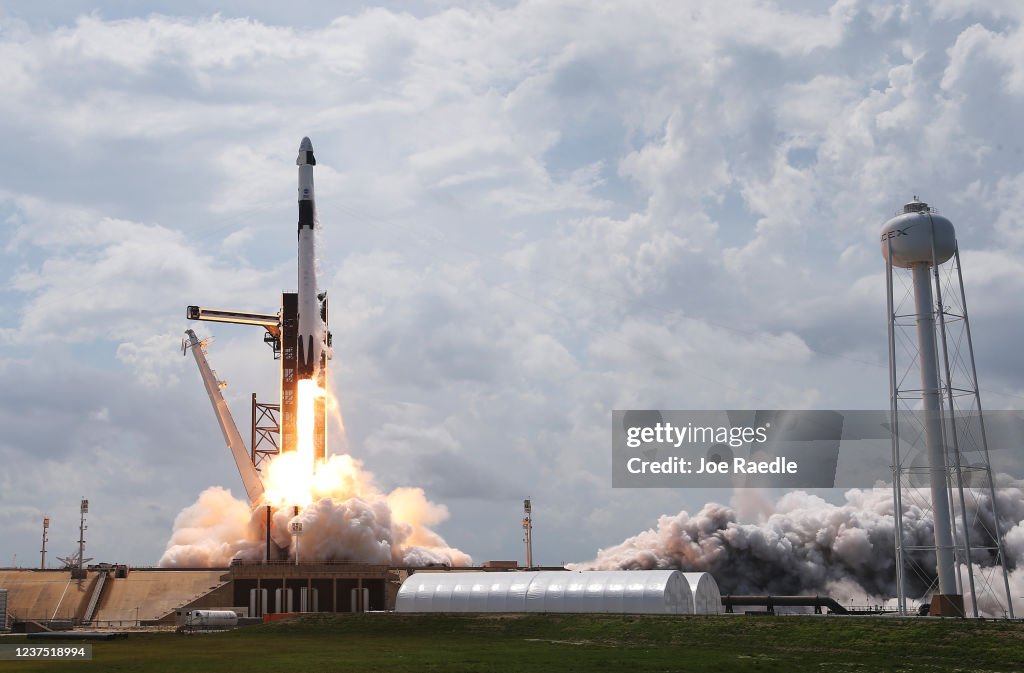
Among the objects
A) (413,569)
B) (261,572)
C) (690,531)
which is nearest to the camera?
(261,572)

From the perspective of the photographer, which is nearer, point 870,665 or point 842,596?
point 870,665

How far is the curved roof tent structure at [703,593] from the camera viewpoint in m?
78.3

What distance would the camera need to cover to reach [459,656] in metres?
55.2

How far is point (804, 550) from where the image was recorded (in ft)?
357

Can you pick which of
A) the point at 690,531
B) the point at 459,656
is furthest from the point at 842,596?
the point at 459,656

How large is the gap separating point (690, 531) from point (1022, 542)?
28891mm

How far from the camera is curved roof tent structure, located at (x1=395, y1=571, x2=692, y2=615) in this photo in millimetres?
74250

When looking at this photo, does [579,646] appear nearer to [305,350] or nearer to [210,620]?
[210,620]

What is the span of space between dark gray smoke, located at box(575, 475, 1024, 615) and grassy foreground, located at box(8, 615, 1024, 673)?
3631 cm

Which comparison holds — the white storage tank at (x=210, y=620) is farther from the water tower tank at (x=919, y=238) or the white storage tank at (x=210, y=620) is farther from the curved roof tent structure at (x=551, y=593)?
the water tower tank at (x=919, y=238)

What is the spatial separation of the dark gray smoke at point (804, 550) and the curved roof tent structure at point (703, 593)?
2331 centimetres

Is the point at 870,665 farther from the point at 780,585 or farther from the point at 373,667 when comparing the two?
the point at 780,585

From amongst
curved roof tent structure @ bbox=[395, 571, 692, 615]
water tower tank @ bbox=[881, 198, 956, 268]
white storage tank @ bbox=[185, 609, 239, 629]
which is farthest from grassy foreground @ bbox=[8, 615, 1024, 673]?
water tower tank @ bbox=[881, 198, 956, 268]

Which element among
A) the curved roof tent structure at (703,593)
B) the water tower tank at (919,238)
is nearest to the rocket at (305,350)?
the curved roof tent structure at (703,593)
